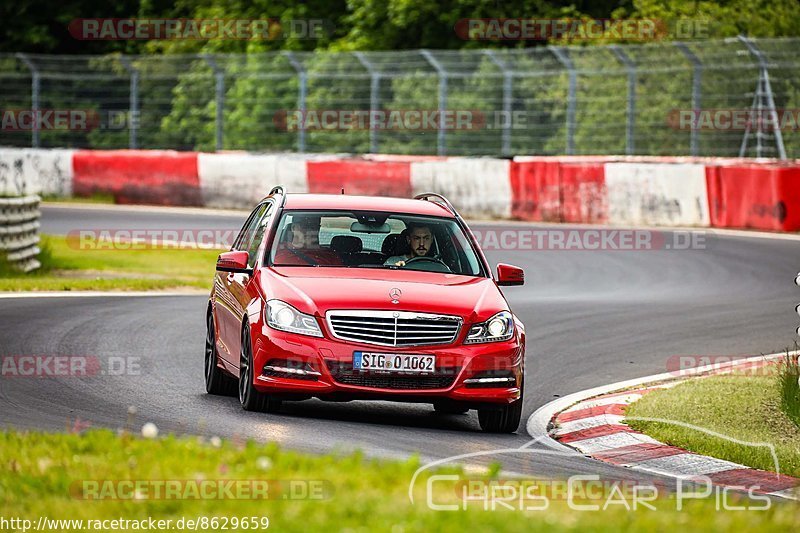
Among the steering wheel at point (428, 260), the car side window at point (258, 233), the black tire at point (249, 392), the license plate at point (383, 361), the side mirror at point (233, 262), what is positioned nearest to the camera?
the license plate at point (383, 361)

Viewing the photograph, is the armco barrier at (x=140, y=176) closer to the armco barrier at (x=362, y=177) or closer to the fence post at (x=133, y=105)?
the fence post at (x=133, y=105)

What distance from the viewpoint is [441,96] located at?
3188cm

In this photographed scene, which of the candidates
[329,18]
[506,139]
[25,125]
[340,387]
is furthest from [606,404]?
[329,18]

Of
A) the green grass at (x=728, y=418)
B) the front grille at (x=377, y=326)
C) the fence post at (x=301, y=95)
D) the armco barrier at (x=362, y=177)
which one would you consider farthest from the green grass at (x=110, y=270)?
the front grille at (x=377, y=326)

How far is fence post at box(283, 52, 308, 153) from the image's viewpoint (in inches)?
1321

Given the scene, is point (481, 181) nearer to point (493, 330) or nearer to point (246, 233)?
point (246, 233)

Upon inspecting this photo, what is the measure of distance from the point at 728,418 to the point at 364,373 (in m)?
2.80

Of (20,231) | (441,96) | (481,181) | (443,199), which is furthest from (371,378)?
(441,96)

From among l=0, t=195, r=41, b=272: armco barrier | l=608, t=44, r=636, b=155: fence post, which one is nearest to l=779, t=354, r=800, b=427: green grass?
l=0, t=195, r=41, b=272: armco barrier

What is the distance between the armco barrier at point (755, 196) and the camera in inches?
1005

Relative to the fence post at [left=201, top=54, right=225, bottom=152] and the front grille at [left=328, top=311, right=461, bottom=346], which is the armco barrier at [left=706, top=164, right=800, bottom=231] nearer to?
the fence post at [left=201, top=54, right=225, bottom=152]

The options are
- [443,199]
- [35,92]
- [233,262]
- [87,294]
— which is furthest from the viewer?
[35,92]

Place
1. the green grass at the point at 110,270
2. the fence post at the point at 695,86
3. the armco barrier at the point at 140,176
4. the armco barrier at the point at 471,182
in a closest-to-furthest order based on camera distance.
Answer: the green grass at the point at 110,270, the fence post at the point at 695,86, the armco barrier at the point at 471,182, the armco barrier at the point at 140,176

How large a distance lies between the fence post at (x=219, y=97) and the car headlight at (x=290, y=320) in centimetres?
2373
